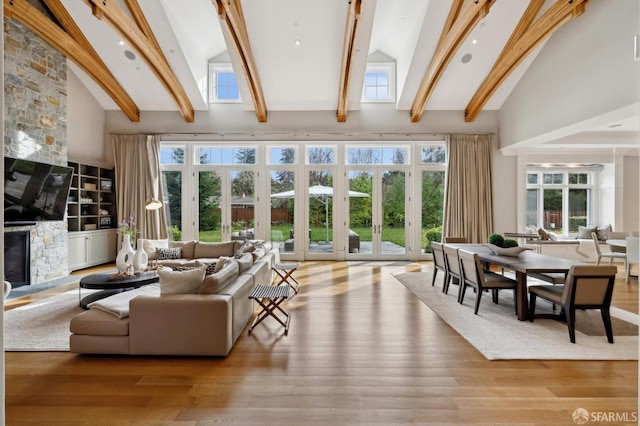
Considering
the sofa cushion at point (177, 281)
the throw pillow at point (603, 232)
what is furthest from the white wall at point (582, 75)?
the sofa cushion at point (177, 281)

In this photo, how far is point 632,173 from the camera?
8695mm

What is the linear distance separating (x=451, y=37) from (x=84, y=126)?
26.0ft

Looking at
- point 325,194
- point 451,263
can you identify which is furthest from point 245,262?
point 325,194

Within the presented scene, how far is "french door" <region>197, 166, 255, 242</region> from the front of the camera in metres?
8.55

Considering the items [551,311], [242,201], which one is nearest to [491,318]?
[551,311]

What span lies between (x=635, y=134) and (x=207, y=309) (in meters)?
9.39

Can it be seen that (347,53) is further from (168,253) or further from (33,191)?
(33,191)

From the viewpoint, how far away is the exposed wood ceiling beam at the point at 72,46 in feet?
17.2

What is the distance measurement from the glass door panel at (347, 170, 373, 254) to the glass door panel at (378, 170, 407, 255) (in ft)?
1.03

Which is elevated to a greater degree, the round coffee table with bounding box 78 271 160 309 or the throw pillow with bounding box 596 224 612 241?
the throw pillow with bounding box 596 224 612 241

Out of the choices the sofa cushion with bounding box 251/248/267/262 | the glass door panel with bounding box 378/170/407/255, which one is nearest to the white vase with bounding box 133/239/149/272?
the sofa cushion with bounding box 251/248/267/262

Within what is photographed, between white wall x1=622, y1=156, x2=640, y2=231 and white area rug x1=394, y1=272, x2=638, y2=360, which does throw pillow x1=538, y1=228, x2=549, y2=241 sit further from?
white area rug x1=394, y1=272, x2=638, y2=360

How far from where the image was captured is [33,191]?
5.66 metres

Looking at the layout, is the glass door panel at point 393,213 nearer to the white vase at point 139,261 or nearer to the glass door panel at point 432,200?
the glass door panel at point 432,200
